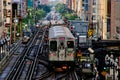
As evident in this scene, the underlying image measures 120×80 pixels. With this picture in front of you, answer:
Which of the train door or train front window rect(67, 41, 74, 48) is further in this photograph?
train front window rect(67, 41, 74, 48)

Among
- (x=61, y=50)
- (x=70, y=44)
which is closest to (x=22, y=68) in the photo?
(x=61, y=50)

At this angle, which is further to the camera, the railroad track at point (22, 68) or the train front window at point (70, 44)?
the train front window at point (70, 44)

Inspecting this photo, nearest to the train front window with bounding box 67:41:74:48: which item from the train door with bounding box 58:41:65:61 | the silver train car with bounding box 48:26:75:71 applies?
the silver train car with bounding box 48:26:75:71

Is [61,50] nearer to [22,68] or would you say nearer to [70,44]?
[70,44]

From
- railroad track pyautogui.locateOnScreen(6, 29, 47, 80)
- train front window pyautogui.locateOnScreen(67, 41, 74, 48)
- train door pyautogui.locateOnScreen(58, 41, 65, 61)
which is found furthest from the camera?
train front window pyautogui.locateOnScreen(67, 41, 74, 48)

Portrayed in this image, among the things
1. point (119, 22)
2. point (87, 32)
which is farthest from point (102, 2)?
point (119, 22)

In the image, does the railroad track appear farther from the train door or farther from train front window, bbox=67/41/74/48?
→ train front window, bbox=67/41/74/48

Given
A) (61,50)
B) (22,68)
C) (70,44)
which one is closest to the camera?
(61,50)

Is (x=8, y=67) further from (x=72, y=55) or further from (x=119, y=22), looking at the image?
(x=119, y=22)

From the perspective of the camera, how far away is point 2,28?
3223 inches

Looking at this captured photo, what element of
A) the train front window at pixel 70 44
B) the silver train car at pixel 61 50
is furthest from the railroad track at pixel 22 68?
the train front window at pixel 70 44

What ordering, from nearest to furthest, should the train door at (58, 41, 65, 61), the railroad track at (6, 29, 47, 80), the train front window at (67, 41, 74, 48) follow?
the railroad track at (6, 29, 47, 80) → the train door at (58, 41, 65, 61) → the train front window at (67, 41, 74, 48)

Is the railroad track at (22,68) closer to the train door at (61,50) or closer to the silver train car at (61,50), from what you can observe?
the silver train car at (61,50)

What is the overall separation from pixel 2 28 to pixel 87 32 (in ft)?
52.1
